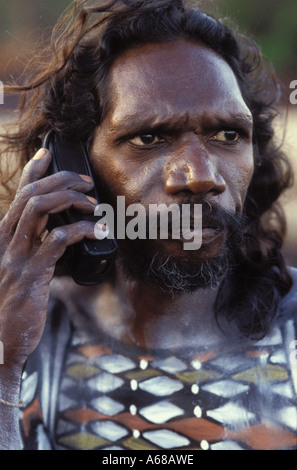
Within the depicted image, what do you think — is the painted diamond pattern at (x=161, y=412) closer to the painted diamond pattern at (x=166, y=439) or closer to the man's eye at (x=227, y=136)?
the painted diamond pattern at (x=166, y=439)

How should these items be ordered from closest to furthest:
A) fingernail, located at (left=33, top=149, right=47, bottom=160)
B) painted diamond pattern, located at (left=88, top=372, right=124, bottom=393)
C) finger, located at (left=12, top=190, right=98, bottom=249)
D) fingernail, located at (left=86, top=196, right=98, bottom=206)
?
1. finger, located at (left=12, top=190, right=98, bottom=249)
2. fingernail, located at (left=86, top=196, right=98, bottom=206)
3. fingernail, located at (left=33, top=149, right=47, bottom=160)
4. painted diamond pattern, located at (left=88, top=372, right=124, bottom=393)

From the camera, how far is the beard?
228 centimetres

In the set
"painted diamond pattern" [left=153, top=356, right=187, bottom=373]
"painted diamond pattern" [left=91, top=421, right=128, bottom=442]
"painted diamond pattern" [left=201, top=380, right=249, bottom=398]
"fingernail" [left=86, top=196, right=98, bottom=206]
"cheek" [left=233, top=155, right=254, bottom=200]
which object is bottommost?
"painted diamond pattern" [left=91, top=421, right=128, bottom=442]

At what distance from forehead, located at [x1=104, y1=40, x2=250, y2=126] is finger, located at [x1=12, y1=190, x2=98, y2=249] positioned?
404 mm

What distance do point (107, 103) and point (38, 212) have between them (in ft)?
1.92

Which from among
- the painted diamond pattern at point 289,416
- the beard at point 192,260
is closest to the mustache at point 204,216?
the beard at point 192,260

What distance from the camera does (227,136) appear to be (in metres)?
2.40

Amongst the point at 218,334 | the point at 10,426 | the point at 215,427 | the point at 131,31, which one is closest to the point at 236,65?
the point at 131,31

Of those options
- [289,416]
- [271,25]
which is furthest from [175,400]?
[271,25]

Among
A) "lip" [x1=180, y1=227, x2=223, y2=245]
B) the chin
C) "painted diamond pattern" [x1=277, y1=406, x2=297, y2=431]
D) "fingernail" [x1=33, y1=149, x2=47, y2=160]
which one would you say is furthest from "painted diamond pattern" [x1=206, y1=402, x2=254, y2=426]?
"fingernail" [x1=33, y1=149, x2=47, y2=160]

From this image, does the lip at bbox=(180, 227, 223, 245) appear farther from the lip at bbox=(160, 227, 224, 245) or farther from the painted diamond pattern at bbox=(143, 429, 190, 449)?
the painted diamond pattern at bbox=(143, 429, 190, 449)

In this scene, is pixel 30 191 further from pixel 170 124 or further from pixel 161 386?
pixel 161 386

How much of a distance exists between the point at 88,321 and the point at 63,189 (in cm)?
77
